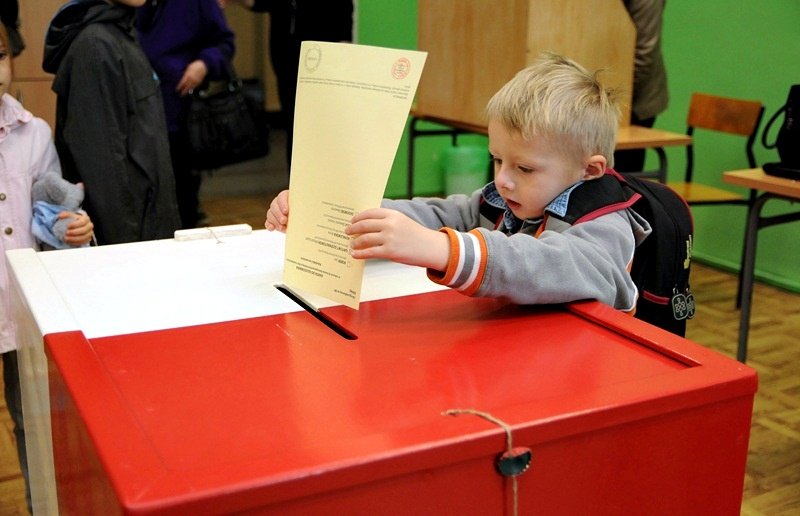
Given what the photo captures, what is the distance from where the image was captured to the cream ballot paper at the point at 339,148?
88cm

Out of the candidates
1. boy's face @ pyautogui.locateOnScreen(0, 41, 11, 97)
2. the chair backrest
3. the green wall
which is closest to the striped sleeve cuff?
boy's face @ pyautogui.locateOnScreen(0, 41, 11, 97)

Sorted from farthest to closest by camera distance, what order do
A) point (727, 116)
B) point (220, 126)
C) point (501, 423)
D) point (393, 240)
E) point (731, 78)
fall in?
1. point (731, 78)
2. point (727, 116)
3. point (220, 126)
4. point (393, 240)
5. point (501, 423)

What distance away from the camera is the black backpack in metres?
1.15

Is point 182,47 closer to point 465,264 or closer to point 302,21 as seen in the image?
point 302,21

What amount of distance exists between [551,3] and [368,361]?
219 centimetres

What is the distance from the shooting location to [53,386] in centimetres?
86

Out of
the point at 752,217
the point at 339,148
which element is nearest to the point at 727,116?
the point at 752,217

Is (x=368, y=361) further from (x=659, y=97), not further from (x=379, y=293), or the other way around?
(x=659, y=97)

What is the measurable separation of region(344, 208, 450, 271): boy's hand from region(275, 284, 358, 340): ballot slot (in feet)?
0.25

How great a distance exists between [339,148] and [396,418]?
343 mm

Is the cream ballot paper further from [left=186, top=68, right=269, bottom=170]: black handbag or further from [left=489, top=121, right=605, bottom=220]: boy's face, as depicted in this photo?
[left=186, top=68, right=269, bottom=170]: black handbag

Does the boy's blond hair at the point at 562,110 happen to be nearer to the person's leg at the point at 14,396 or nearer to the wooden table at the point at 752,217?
the person's leg at the point at 14,396

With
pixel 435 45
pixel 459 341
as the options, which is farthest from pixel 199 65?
pixel 459 341

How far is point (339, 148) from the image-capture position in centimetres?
93
